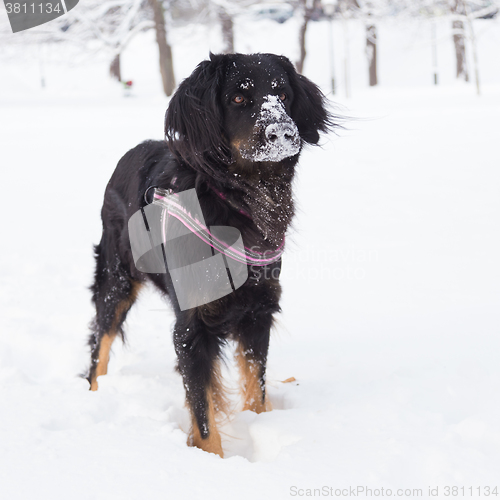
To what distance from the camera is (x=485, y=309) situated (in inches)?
147

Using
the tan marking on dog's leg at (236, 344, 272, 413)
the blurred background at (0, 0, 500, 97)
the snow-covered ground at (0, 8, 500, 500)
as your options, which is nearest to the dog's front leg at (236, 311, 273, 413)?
the tan marking on dog's leg at (236, 344, 272, 413)

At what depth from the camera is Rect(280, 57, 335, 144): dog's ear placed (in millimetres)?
2787

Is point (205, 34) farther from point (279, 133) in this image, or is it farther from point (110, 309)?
point (279, 133)

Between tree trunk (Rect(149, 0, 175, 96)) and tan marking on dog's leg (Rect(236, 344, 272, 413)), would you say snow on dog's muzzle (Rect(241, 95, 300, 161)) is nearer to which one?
tan marking on dog's leg (Rect(236, 344, 272, 413))

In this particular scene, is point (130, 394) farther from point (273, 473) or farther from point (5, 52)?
point (5, 52)

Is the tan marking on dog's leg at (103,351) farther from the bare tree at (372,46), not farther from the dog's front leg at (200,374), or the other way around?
the bare tree at (372,46)

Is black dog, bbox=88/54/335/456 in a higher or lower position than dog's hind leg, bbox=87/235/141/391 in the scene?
higher

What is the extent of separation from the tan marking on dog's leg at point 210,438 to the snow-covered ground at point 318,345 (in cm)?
15

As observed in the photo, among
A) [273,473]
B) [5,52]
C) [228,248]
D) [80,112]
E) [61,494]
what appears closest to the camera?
[61,494]

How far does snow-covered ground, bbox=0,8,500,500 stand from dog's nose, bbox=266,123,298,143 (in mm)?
730

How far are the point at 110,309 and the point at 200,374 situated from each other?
A: 1048 millimetres

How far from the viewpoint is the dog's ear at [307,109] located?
2.79 metres

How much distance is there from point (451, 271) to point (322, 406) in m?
2.36

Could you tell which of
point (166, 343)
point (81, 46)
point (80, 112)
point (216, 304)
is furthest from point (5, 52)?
point (216, 304)
